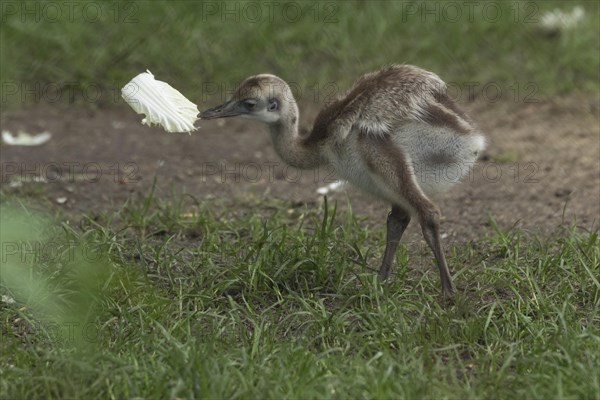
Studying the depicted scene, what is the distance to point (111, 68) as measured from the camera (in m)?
9.15

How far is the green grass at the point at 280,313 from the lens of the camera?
185 inches

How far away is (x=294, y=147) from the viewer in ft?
19.6

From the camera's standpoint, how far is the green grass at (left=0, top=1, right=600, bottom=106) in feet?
29.9

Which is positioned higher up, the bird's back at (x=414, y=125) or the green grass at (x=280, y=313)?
the bird's back at (x=414, y=125)

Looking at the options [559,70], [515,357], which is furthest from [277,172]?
[515,357]

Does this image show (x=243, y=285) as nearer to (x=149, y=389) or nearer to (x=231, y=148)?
(x=149, y=389)

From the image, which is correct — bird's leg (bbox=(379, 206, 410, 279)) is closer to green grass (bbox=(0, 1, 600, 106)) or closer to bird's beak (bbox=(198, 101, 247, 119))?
bird's beak (bbox=(198, 101, 247, 119))

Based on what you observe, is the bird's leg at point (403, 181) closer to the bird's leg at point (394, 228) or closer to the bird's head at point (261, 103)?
the bird's leg at point (394, 228)

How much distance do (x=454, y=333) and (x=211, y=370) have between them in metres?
1.19

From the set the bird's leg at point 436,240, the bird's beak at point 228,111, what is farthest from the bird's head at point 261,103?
the bird's leg at point 436,240

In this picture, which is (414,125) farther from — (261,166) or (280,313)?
(261,166)

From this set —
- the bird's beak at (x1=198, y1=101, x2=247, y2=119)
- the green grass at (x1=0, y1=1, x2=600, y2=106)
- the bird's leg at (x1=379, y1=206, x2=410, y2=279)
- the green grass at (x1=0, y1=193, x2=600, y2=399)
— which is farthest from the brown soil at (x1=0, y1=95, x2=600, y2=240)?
the bird's beak at (x1=198, y1=101, x2=247, y2=119)

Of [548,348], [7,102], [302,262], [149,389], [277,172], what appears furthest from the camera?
[7,102]

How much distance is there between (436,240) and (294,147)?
35.2 inches
